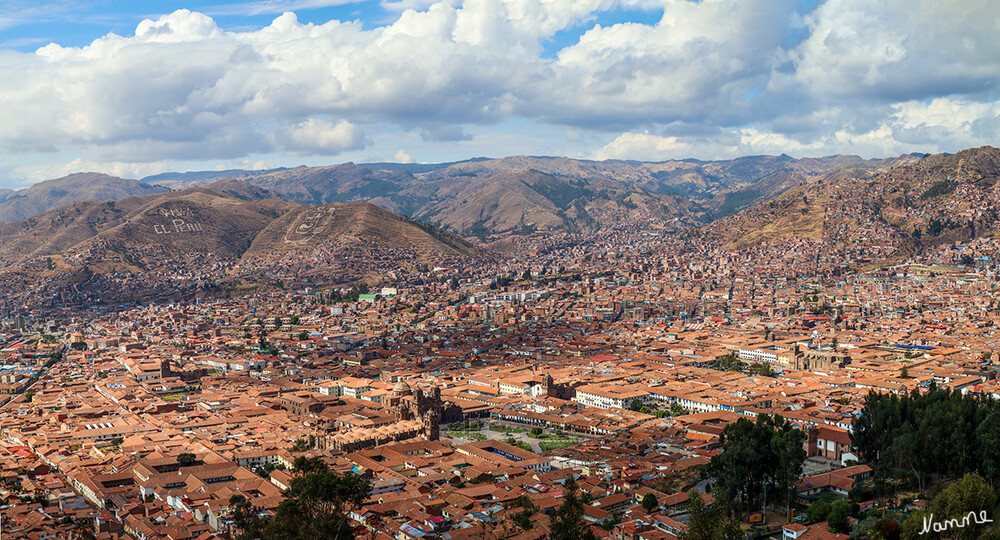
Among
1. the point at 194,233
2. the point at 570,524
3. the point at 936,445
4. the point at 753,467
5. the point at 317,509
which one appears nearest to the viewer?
the point at 317,509

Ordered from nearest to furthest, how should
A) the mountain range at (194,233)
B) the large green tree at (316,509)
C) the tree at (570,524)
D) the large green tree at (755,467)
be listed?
the large green tree at (316,509) < the tree at (570,524) < the large green tree at (755,467) < the mountain range at (194,233)

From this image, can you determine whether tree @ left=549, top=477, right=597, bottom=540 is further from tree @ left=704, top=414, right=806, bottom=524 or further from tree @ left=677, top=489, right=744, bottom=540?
tree @ left=704, top=414, right=806, bottom=524

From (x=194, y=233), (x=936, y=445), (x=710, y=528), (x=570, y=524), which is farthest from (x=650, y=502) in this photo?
(x=194, y=233)

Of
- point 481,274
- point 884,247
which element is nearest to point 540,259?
point 481,274

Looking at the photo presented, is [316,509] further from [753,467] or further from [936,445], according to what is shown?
[936,445]

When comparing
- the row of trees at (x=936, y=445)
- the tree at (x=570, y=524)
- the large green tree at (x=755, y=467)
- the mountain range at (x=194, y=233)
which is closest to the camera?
the tree at (x=570, y=524)

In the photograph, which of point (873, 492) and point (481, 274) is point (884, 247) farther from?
point (873, 492)

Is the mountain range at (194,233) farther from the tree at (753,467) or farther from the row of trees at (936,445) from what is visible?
the row of trees at (936,445)

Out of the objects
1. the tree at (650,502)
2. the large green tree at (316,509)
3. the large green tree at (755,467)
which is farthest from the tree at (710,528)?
the large green tree at (316,509)
